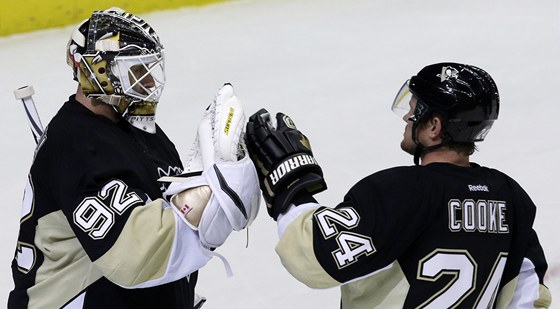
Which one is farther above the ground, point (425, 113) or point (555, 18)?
point (425, 113)

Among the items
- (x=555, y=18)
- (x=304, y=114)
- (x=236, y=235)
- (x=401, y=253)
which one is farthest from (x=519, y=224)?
A: (x=555, y=18)

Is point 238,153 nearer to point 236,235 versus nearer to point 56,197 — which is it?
point 56,197

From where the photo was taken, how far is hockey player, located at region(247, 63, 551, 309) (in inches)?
79.7

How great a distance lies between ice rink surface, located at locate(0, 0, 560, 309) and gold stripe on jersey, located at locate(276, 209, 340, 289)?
140 centimetres

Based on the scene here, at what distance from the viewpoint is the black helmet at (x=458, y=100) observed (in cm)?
209

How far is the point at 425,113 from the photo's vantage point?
2.12m

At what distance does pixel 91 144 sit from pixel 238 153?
33 centimetres

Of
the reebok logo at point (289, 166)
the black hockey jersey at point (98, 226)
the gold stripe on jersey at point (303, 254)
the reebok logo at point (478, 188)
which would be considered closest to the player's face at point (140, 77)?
the black hockey jersey at point (98, 226)

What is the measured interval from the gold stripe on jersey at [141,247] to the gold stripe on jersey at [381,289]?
1.34 ft

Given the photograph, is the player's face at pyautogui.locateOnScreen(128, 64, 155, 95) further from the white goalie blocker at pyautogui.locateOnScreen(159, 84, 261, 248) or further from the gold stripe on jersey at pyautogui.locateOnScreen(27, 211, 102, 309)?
the gold stripe on jersey at pyautogui.locateOnScreen(27, 211, 102, 309)

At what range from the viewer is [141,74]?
7.90ft

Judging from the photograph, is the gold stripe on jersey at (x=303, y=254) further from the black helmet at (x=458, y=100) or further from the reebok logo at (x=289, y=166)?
the black helmet at (x=458, y=100)

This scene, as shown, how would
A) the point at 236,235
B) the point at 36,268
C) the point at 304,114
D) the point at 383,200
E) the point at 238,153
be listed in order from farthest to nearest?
the point at 304,114 < the point at 236,235 < the point at 36,268 < the point at 238,153 < the point at 383,200

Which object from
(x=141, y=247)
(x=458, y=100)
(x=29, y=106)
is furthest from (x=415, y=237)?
(x=29, y=106)
